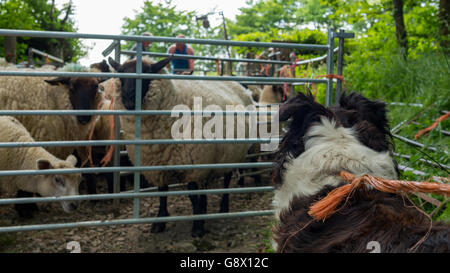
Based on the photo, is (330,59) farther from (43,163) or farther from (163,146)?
(43,163)

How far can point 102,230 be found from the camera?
4605 mm

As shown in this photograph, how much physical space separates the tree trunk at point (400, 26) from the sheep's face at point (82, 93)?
22.2ft

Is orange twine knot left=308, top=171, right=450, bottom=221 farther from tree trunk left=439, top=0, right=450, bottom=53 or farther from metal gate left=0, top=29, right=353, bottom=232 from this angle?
tree trunk left=439, top=0, right=450, bottom=53

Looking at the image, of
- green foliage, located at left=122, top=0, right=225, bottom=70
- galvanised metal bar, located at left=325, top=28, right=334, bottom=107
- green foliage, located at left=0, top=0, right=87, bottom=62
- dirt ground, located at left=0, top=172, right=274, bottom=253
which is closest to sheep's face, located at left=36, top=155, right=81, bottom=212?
dirt ground, located at left=0, top=172, right=274, bottom=253

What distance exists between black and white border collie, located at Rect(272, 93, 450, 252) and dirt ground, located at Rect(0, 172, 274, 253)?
2.17m

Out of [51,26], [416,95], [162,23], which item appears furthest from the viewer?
[162,23]

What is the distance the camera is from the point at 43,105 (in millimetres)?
5906

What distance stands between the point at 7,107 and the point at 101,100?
141 cm

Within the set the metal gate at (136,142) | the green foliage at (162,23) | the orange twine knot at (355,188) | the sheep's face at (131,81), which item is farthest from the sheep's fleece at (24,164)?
the green foliage at (162,23)

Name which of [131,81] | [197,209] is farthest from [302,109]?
[197,209]

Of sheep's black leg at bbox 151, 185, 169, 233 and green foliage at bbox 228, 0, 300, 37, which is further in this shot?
green foliage at bbox 228, 0, 300, 37

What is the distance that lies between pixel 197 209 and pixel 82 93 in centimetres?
290

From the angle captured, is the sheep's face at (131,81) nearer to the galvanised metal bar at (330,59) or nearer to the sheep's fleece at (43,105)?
the galvanised metal bar at (330,59)

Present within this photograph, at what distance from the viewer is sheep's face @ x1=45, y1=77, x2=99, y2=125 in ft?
19.4
